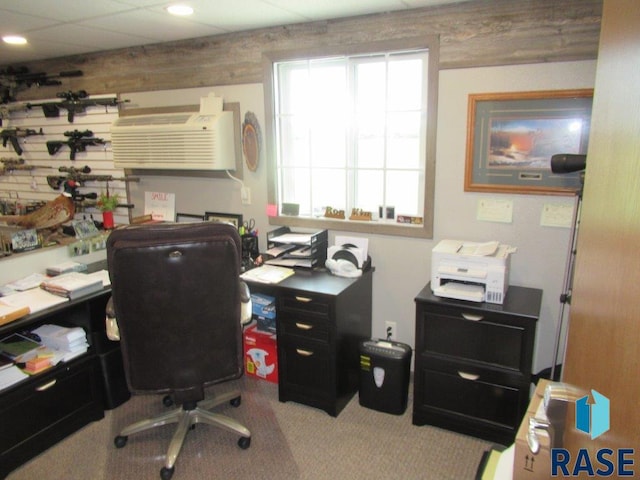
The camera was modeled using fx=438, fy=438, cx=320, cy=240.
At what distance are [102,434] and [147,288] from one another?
A: 46.2 inches

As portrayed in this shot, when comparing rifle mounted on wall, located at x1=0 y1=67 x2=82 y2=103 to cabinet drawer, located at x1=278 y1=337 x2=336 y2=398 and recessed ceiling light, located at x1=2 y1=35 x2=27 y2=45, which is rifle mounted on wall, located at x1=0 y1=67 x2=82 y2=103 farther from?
cabinet drawer, located at x1=278 y1=337 x2=336 y2=398

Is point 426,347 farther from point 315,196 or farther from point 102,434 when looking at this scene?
point 102,434

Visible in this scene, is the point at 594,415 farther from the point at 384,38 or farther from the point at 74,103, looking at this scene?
the point at 74,103

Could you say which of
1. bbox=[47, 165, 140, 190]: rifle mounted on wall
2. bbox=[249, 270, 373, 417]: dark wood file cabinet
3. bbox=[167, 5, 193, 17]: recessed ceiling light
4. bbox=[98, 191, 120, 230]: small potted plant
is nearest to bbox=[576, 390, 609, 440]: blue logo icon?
bbox=[249, 270, 373, 417]: dark wood file cabinet

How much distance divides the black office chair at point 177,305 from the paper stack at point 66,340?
0.62m

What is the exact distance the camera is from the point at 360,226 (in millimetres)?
3031

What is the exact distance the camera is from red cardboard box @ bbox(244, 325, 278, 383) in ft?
9.81

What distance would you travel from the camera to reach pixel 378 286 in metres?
3.08

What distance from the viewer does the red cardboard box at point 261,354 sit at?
2.99m

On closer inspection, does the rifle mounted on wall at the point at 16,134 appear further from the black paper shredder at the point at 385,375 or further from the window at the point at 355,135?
the black paper shredder at the point at 385,375

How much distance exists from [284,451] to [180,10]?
2.58 metres

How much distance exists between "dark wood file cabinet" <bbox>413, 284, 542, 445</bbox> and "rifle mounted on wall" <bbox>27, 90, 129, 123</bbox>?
315 cm

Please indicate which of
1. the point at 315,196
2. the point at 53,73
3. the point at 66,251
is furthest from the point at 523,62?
the point at 53,73

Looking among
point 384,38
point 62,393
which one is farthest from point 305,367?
point 384,38
